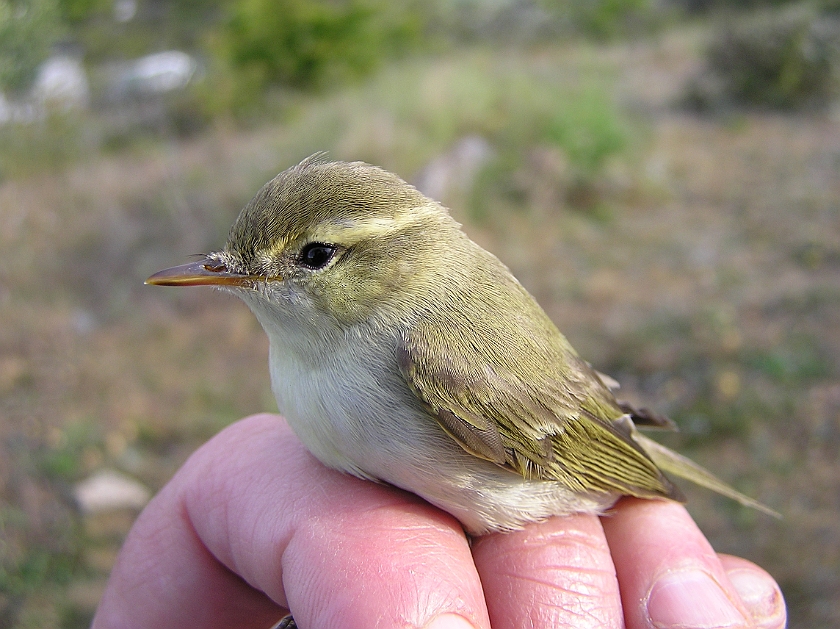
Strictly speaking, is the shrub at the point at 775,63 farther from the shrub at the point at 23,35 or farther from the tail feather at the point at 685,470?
the tail feather at the point at 685,470

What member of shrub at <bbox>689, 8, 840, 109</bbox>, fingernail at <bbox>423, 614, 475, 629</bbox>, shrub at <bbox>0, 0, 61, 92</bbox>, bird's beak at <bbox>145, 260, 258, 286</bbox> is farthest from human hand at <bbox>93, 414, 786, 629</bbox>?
shrub at <bbox>689, 8, 840, 109</bbox>

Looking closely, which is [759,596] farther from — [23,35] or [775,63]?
[775,63]

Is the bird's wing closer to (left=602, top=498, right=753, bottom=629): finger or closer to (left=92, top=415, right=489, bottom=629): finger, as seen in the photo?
(left=602, top=498, right=753, bottom=629): finger

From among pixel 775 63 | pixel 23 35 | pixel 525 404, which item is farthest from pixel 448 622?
pixel 775 63

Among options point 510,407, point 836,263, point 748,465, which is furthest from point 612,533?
point 836,263

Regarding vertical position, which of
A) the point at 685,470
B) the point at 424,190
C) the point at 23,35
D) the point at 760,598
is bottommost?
the point at 424,190

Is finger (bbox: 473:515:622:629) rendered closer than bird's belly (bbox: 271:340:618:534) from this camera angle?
No

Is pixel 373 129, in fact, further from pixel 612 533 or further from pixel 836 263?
pixel 612 533
